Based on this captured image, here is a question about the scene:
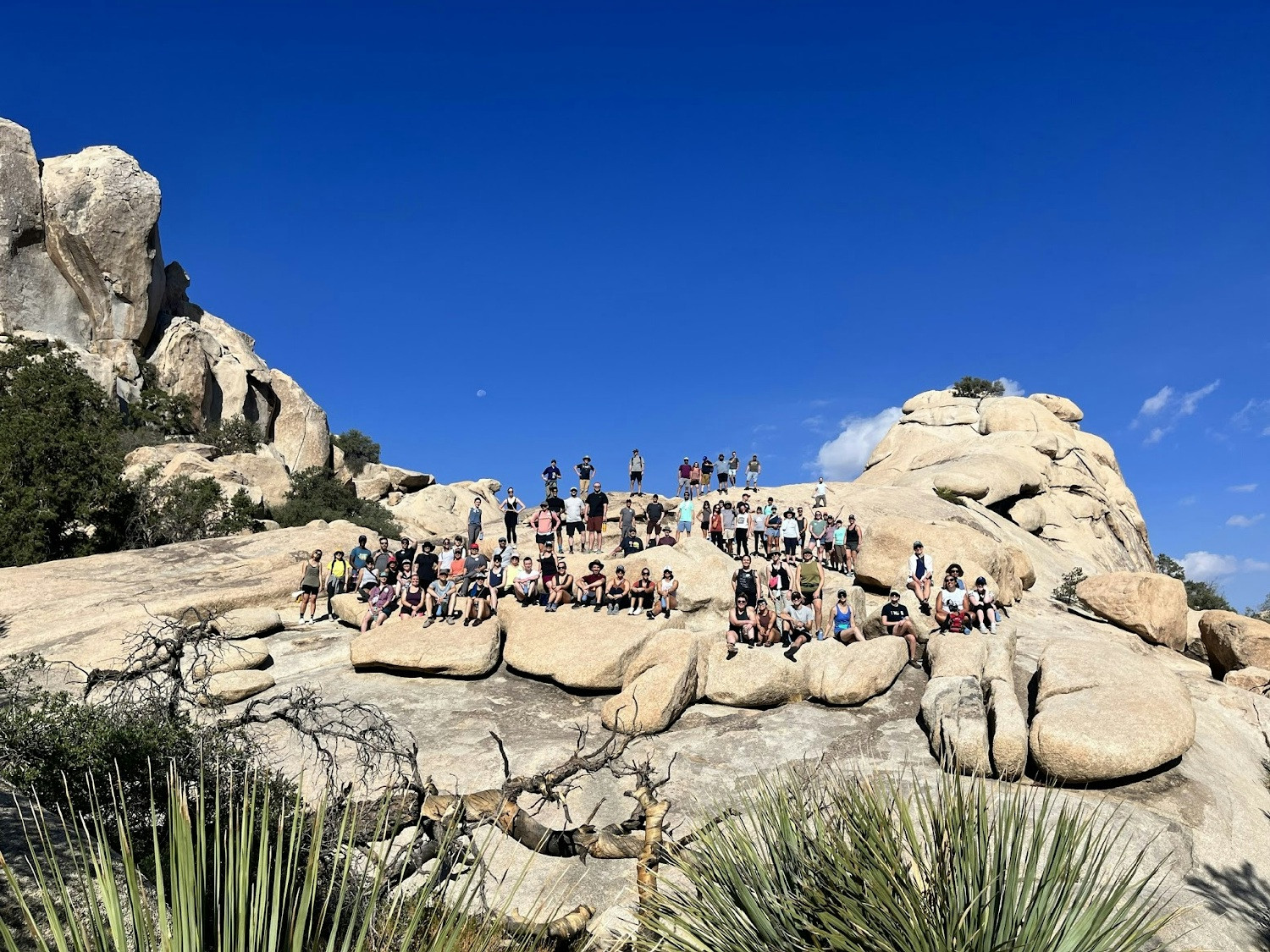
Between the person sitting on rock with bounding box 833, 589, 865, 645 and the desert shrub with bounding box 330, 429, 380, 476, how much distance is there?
139 ft

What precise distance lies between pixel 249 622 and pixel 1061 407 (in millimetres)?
40789

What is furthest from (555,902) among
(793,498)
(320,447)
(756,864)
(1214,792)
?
(320,447)

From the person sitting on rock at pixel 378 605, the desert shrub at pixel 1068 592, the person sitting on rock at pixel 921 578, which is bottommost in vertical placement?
the person sitting on rock at pixel 378 605

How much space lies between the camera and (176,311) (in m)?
44.9

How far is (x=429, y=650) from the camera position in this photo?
1353cm

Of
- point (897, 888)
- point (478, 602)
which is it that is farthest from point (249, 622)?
point (897, 888)

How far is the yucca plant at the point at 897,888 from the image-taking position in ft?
13.8

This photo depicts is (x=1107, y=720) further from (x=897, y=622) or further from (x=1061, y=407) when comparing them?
(x=1061, y=407)

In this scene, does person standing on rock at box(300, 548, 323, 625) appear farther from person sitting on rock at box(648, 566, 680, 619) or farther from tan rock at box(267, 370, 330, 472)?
tan rock at box(267, 370, 330, 472)

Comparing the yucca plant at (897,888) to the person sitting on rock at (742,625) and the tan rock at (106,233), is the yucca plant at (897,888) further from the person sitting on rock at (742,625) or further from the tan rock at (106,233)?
the tan rock at (106,233)

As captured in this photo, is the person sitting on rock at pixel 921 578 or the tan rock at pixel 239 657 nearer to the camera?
the tan rock at pixel 239 657

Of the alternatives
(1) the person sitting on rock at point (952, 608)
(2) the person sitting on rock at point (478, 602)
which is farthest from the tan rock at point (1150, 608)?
(2) the person sitting on rock at point (478, 602)

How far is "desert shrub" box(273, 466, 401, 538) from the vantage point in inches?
1219

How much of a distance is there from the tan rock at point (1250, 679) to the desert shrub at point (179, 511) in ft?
87.2
